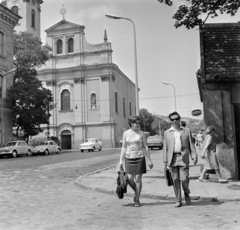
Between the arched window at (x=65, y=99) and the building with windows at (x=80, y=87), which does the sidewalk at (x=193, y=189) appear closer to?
the building with windows at (x=80, y=87)

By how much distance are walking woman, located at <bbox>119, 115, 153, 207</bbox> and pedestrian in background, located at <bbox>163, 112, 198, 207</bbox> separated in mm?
428

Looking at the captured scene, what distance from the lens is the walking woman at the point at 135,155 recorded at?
238 inches

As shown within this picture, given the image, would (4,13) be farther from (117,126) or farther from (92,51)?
(117,126)

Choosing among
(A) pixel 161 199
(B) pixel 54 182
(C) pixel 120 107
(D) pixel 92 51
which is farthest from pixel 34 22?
(A) pixel 161 199

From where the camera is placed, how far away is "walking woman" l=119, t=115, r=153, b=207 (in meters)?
6.05

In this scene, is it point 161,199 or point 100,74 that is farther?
point 100,74

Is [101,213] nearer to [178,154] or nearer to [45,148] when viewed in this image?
[178,154]

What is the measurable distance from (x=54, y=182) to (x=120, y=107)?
1614 inches

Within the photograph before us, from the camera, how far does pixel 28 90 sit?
33.2 metres

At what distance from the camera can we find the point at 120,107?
50906mm

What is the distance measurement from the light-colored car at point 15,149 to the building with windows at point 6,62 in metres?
3.29

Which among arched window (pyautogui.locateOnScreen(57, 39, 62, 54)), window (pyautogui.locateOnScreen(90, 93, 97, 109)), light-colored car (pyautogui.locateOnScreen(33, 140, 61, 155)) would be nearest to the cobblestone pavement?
light-colored car (pyautogui.locateOnScreen(33, 140, 61, 155))

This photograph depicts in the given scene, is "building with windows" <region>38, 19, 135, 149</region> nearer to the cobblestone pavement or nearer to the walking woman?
the cobblestone pavement

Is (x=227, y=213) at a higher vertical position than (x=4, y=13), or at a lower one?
lower
